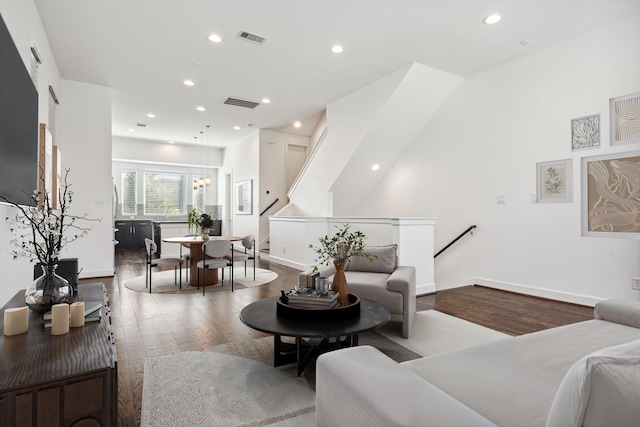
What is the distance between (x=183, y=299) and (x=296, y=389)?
2735 mm

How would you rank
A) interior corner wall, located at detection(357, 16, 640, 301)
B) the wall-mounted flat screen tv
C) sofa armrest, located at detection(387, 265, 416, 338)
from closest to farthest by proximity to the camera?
the wall-mounted flat screen tv → sofa armrest, located at detection(387, 265, 416, 338) → interior corner wall, located at detection(357, 16, 640, 301)

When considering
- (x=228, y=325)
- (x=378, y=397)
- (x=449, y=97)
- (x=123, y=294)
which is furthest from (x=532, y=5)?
(x=123, y=294)

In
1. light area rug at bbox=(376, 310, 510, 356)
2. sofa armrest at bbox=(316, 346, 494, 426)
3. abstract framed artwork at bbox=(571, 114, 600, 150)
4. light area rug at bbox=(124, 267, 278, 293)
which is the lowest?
light area rug at bbox=(376, 310, 510, 356)

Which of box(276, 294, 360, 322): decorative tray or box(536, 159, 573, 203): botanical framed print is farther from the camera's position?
box(536, 159, 573, 203): botanical framed print

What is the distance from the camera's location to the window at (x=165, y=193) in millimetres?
10945

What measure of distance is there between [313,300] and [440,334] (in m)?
1.39

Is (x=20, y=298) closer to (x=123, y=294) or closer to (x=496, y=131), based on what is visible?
(x=123, y=294)

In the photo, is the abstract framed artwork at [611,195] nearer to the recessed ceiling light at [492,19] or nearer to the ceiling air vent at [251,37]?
the recessed ceiling light at [492,19]

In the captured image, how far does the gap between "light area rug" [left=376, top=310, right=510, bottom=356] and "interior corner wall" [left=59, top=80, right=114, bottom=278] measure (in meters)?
4.88

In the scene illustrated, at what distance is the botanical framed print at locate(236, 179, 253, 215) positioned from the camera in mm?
9219

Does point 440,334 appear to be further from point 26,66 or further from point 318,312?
point 26,66

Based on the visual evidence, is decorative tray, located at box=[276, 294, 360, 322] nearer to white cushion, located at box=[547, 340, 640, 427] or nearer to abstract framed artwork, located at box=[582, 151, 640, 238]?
white cushion, located at box=[547, 340, 640, 427]

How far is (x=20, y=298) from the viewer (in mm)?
2109

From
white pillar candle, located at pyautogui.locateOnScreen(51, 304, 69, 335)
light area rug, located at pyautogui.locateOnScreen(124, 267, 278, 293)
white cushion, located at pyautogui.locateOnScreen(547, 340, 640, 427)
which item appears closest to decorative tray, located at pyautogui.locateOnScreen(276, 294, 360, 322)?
white pillar candle, located at pyautogui.locateOnScreen(51, 304, 69, 335)
